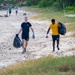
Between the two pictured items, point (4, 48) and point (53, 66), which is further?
point (4, 48)

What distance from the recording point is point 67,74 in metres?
11.2

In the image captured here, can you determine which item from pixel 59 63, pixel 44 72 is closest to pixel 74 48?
pixel 59 63

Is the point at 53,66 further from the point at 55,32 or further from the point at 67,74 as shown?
the point at 55,32

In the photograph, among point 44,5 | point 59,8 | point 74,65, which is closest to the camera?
point 74,65

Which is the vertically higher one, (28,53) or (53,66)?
(53,66)

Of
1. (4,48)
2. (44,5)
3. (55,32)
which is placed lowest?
(44,5)

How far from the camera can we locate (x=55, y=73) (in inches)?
440

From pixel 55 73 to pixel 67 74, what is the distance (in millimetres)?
340

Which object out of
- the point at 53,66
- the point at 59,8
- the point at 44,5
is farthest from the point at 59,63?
the point at 44,5

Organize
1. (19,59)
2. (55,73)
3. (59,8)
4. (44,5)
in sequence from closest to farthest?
(55,73)
(19,59)
(59,8)
(44,5)

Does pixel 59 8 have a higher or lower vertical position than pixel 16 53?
lower

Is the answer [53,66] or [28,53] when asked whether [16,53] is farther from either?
[53,66]

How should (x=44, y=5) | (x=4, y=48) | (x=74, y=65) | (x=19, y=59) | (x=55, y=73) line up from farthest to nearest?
(x=44, y=5), (x=4, y=48), (x=19, y=59), (x=74, y=65), (x=55, y=73)

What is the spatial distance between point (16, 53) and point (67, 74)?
8.72 m
